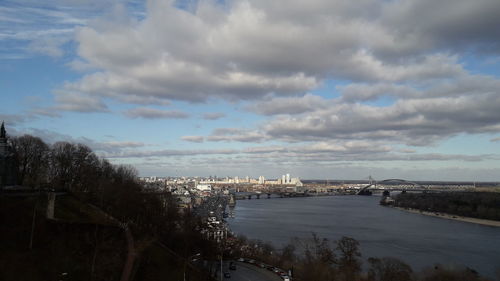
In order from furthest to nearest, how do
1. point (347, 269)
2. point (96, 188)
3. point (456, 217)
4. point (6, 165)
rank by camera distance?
point (456, 217)
point (96, 188)
point (6, 165)
point (347, 269)

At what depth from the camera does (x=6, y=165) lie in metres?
12.4

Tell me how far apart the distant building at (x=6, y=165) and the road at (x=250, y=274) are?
726 centimetres

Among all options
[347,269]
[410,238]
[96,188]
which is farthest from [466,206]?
[96,188]

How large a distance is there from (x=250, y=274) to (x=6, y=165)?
825 centimetres

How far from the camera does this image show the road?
34.4ft

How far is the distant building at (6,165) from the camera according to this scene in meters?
12.2

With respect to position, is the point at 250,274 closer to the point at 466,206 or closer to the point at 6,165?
the point at 6,165

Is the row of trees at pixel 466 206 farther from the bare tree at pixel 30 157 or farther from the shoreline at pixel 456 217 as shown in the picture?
the bare tree at pixel 30 157

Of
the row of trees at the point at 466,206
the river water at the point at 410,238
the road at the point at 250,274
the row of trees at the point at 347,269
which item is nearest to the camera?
the road at the point at 250,274

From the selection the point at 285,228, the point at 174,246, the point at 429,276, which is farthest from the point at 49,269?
the point at 285,228

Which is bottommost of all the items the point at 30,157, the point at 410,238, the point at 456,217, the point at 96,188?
the point at 410,238

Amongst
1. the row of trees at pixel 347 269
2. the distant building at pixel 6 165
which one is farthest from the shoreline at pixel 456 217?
the distant building at pixel 6 165

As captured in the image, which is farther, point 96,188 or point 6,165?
point 96,188

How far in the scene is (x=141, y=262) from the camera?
359 inches
